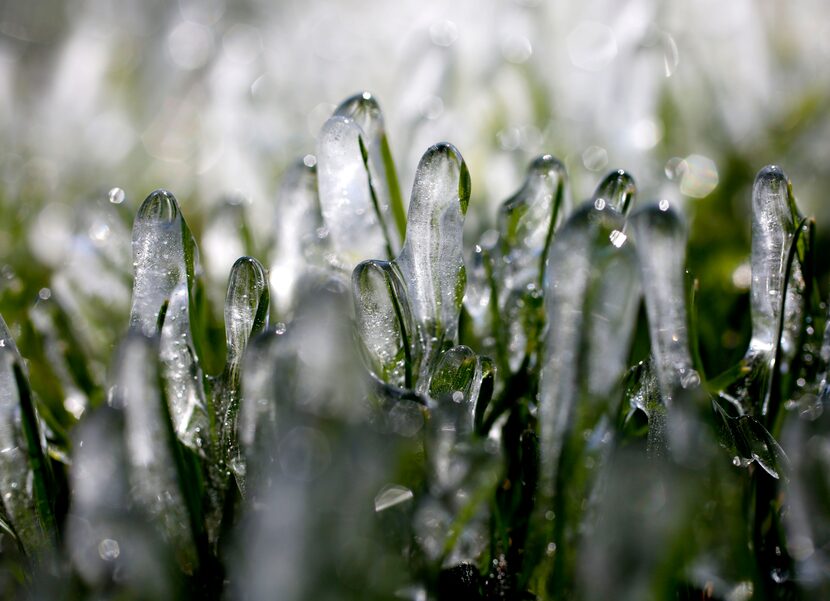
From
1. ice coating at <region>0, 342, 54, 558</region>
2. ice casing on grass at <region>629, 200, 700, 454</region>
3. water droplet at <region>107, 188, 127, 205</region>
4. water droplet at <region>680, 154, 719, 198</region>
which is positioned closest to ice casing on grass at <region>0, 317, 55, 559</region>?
ice coating at <region>0, 342, 54, 558</region>

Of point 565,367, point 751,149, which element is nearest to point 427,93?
point 751,149

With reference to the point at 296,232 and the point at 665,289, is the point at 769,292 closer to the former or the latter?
the point at 665,289

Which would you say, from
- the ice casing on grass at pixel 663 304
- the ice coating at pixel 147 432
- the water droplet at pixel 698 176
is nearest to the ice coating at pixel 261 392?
the ice coating at pixel 147 432

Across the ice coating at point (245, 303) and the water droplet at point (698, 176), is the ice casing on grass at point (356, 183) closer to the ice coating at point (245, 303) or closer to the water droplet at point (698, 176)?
the ice coating at point (245, 303)

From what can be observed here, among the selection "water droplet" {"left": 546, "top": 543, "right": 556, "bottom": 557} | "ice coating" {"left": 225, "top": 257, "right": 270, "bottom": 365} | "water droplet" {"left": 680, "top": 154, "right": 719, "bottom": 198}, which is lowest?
"water droplet" {"left": 546, "top": 543, "right": 556, "bottom": 557}

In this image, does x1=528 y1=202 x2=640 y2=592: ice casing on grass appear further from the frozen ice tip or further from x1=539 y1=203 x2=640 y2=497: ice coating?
the frozen ice tip

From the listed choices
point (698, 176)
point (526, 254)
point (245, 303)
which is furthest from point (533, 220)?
point (698, 176)

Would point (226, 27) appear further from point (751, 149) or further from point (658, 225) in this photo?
point (658, 225)
